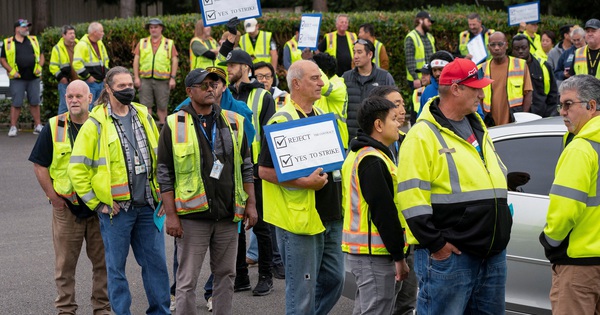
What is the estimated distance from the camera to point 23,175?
1399 centimetres

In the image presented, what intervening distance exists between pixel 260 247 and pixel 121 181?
1.85 meters

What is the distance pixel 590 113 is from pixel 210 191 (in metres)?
2.58

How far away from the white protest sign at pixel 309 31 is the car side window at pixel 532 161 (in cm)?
982

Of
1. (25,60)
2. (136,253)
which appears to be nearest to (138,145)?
(136,253)

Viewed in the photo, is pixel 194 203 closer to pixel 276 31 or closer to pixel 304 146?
pixel 304 146

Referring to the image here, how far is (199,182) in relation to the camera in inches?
255

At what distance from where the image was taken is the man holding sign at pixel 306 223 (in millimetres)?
6188

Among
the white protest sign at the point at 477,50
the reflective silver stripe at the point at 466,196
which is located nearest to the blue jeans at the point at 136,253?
the reflective silver stripe at the point at 466,196

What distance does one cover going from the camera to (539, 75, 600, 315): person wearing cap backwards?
5.07m

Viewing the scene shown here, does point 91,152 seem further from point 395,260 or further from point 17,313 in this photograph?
point 395,260

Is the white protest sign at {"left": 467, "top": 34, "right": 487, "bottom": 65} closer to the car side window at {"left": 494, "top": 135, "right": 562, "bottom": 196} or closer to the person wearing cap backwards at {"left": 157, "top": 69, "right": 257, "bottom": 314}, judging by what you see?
the car side window at {"left": 494, "top": 135, "right": 562, "bottom": 196}

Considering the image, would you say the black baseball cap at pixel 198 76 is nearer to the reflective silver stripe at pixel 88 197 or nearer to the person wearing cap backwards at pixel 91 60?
the reflective silver stripe at pixel 88 197

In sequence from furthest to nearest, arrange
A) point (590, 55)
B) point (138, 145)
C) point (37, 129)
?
point (37, 129)
point (590, 55)
point (138, 145)

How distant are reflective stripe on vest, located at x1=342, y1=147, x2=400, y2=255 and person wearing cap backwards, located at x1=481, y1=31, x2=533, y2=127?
5436 mm
